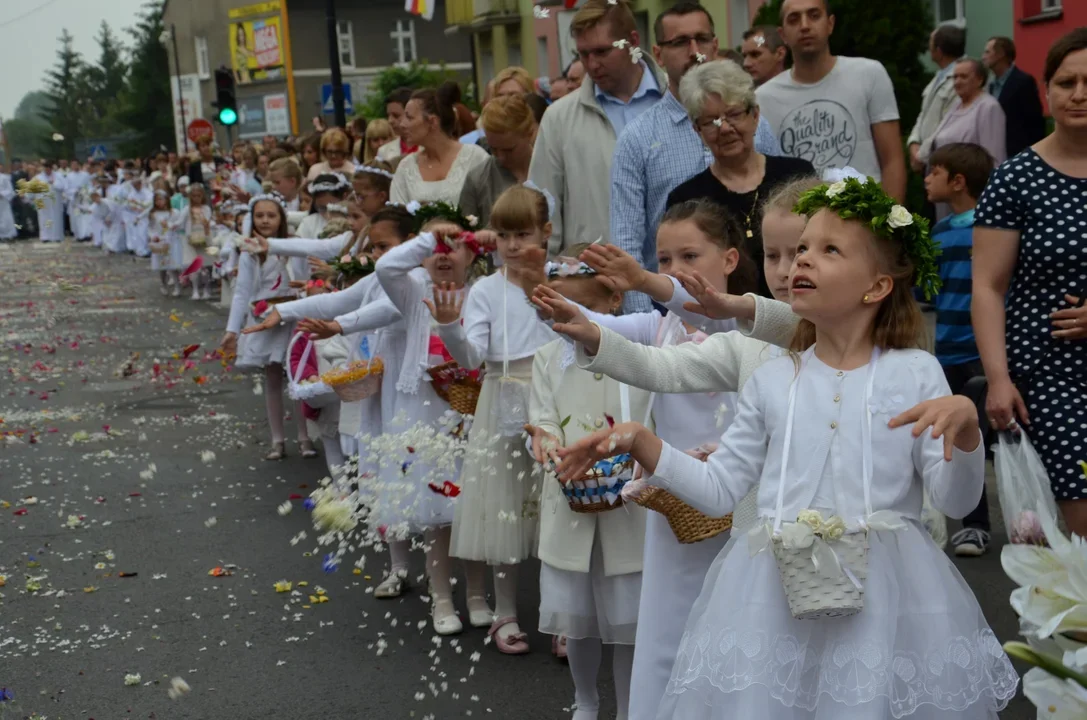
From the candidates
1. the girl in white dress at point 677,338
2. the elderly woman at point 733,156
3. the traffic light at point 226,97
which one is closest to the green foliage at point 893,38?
the elderly woman at point 733,156

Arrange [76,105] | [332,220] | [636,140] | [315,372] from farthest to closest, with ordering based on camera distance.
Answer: [76,105] → [332,220] → [315,372] → [636,140]

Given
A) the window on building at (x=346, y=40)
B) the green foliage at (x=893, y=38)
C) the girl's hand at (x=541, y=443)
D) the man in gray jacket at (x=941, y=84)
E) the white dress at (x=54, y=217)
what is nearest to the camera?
the girl's hand at (x=541, y=443)

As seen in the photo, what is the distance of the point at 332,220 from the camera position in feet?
32.9

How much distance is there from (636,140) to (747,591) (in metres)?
3.19

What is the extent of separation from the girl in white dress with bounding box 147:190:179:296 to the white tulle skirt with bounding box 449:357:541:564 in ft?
69.7

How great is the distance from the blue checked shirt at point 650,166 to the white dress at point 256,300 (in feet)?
15.5

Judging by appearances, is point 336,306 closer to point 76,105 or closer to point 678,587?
point 678,587

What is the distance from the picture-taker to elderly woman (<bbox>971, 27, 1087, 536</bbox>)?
467 centimetres

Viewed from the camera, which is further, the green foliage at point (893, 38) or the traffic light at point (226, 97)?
the traffic light at point (226, 97)

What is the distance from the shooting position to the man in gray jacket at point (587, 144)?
7.05 metres

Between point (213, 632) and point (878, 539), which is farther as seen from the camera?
point (213, 632)

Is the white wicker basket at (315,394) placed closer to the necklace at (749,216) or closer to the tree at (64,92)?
the necklace at (749,216)

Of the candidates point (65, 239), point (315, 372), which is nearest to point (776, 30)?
point (315, 372)

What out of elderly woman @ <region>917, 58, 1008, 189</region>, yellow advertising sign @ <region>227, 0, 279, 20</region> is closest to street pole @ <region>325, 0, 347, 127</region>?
elderly woman @ <region>917, 58, 1008, 189</region>
